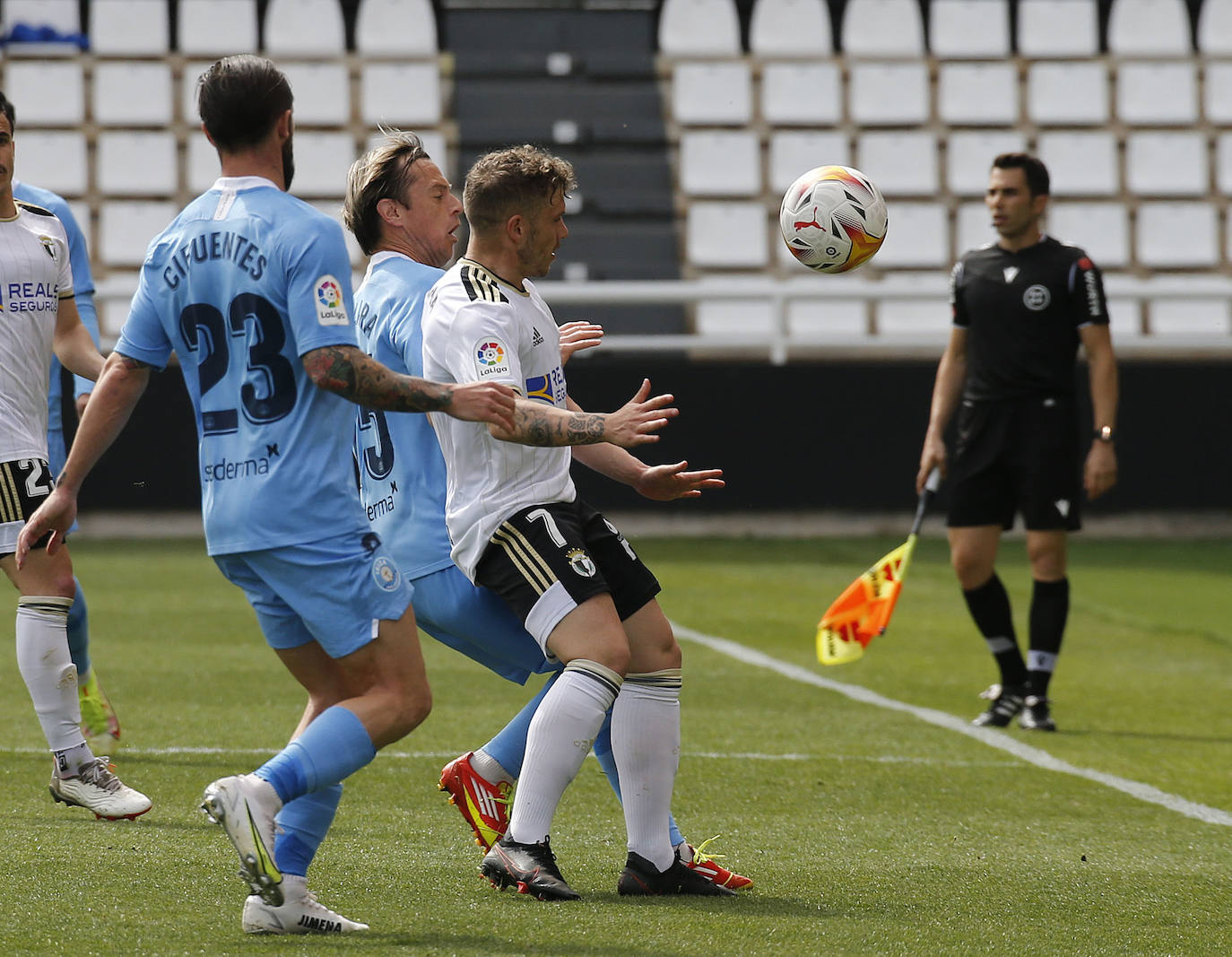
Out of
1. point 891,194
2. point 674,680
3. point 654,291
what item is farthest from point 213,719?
point 891,194

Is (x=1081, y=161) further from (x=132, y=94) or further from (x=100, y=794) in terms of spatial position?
(x=100, y=794)

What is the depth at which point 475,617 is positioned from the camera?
3.90 metres

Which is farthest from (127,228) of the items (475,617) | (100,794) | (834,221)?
(475,617)

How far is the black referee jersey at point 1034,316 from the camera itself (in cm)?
682

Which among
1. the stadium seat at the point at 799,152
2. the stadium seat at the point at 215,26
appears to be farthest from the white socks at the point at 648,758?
the stadium seat at the point at 215,26

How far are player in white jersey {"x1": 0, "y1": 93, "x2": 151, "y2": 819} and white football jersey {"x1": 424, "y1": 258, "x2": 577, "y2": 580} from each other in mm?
1562

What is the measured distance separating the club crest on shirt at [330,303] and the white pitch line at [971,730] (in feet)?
10.3

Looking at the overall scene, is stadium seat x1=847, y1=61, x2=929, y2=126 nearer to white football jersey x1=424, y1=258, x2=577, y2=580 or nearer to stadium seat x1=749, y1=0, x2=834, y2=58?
stadium seat x1=749, y1=0, x2=834, y2=58

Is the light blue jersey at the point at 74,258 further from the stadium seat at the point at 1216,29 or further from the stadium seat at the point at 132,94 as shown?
the stadium seat at the point at 1216,29

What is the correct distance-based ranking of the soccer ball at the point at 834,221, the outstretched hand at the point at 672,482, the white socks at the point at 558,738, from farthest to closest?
the soccer ball at the point at 834,221 < the outstretched hand at the point at 672,482 < the white socks at the point at 558,738

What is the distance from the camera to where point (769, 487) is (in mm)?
13344

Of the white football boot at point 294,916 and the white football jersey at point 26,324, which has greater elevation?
the white football jersey at point 26,324

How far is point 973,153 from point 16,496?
14.7 meters

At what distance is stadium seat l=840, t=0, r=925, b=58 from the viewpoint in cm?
1847
